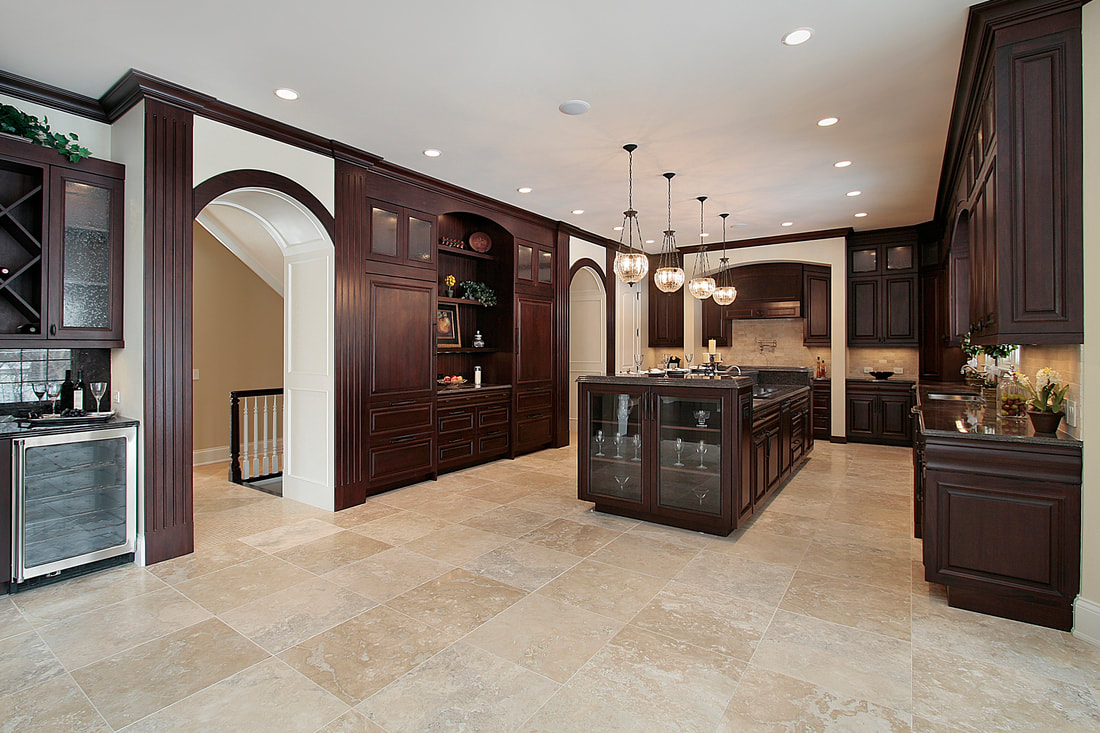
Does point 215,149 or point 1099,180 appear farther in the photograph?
point 215,149

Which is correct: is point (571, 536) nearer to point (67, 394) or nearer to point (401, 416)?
point (401, 416)

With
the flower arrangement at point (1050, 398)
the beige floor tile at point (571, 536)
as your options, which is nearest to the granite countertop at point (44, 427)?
the beige floor tile at point (571, 536)

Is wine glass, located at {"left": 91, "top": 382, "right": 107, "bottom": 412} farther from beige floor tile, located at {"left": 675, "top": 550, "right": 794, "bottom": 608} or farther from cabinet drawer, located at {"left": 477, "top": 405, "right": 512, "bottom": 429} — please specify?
beige floor tile, located at {"left": 675, "top": 550, "right": 794, "bottom": 608}

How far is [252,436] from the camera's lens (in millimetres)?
6727

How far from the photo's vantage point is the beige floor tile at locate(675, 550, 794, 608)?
10.0ft

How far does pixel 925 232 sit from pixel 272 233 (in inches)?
314

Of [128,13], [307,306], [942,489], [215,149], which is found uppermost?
[128,13]

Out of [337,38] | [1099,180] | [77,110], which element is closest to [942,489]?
[1099,180]

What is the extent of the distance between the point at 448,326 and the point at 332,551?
124 inches

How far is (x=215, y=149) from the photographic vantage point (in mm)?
3775

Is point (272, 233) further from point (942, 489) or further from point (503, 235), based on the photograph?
point (942, 489)

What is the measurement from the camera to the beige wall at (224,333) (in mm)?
6355

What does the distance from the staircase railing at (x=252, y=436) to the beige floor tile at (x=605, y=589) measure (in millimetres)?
3871

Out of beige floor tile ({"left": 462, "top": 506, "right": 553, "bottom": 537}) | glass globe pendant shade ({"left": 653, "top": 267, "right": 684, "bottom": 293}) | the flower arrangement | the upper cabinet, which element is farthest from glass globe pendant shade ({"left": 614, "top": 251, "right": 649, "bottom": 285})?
the flower arrangement
